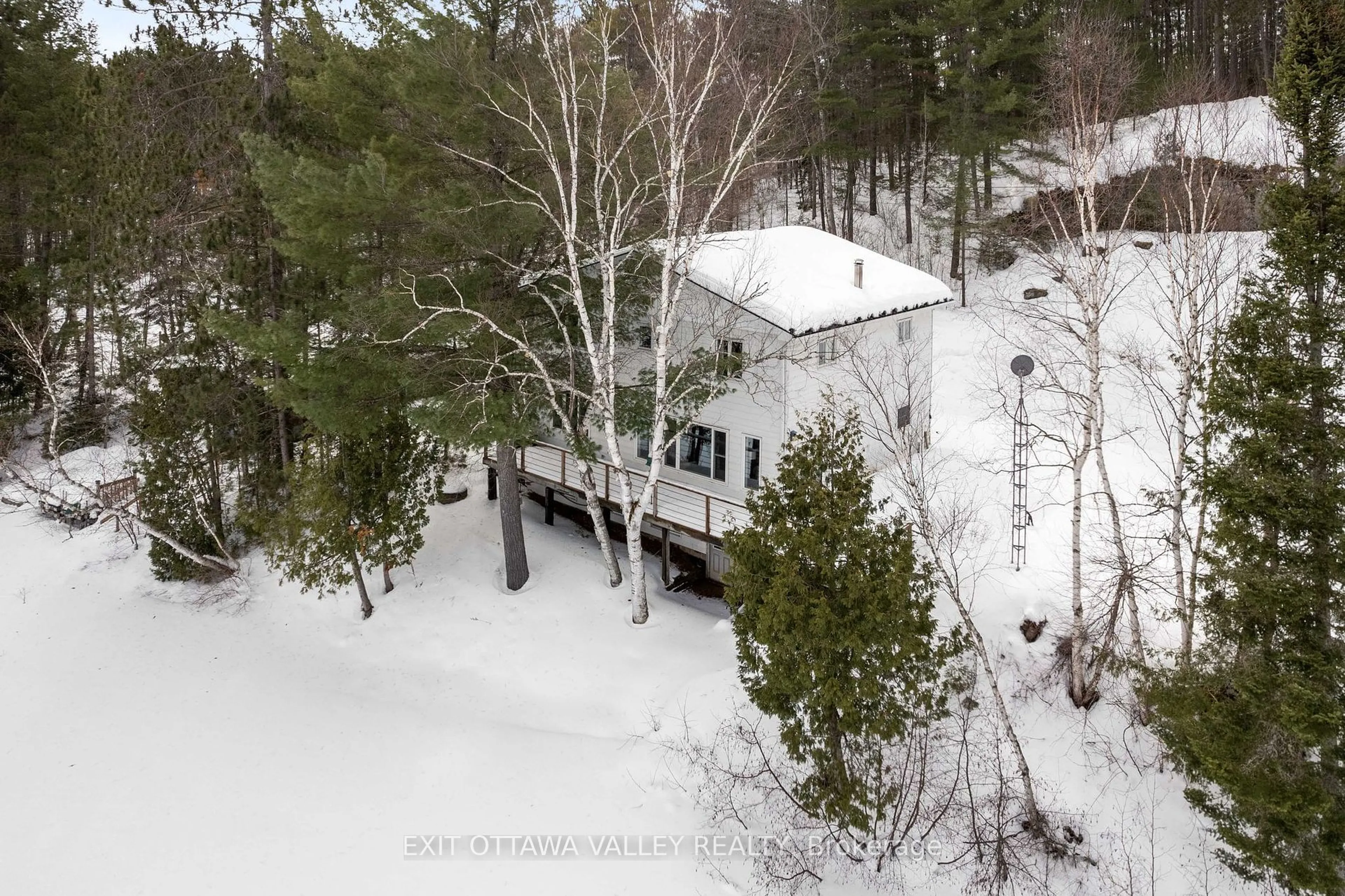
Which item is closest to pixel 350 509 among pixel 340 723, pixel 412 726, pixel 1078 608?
pixel 340 723

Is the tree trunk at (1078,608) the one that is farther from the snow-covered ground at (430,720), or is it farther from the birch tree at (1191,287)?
the birch tree at (1191,287)

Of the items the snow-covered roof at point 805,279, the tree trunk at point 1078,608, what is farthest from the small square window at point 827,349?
the tree trunk at point 1078,608

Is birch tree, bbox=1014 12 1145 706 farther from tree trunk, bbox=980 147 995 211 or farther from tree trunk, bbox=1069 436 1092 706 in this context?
tree trunk, bbox=980 147 995 211

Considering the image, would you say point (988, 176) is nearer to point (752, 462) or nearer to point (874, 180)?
point (874, 180)

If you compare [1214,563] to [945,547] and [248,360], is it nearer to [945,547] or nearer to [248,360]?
[945,547]

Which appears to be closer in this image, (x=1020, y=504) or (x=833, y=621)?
(x=833, y=621)

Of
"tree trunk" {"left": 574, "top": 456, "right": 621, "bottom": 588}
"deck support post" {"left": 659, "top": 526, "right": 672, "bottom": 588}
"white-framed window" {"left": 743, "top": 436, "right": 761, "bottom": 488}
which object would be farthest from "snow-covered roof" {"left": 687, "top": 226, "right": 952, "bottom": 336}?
"deck support post" {"left": 659, "top": 526, "right": 672, "bottom": 588}
